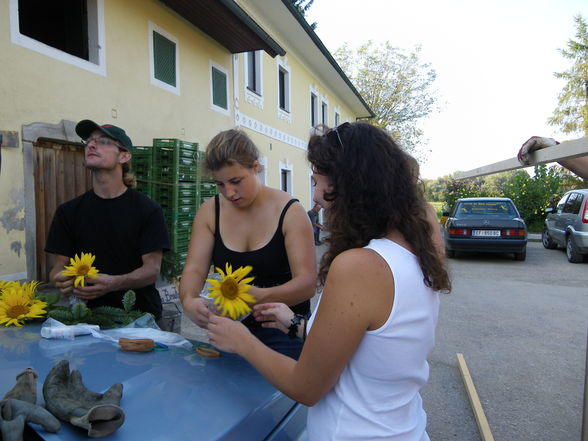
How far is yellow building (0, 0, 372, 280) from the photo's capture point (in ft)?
15.7

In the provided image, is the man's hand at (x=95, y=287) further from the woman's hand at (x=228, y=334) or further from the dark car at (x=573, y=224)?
the dark car at (x=573, y=224)

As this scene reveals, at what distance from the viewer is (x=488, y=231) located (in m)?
10.6

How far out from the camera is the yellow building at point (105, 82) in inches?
189

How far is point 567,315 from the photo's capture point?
250 inches

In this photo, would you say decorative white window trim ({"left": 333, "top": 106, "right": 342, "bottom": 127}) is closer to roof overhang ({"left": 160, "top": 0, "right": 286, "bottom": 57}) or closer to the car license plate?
roof overhang ({"left": 160, "top": 0, "right": 286, "bottom": 57})

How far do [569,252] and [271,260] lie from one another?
38.0ft

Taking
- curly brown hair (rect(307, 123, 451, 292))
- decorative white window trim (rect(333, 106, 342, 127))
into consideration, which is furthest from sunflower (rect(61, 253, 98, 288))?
decorative white window trim (rect(333, 106, 342, 127))

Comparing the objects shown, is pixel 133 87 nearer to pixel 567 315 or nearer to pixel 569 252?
pixel 567 315

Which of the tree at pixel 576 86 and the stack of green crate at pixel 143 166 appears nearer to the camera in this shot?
the stack of green crate at pixel 143 166

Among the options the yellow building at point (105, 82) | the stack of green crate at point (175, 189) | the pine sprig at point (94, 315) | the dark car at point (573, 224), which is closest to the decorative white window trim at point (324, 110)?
the yellow building at point (105, 82)

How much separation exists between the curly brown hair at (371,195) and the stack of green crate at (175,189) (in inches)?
239

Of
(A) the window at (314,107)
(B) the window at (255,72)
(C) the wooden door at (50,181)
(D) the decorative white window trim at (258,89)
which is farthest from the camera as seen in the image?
(A) the window at (314,107)

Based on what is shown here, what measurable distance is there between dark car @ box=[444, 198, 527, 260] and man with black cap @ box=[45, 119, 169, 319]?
9086 mm

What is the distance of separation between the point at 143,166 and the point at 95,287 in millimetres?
5163
